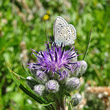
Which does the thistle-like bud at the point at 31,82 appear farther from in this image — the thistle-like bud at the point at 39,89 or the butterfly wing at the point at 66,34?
the butterfly wing at the point at 66,34

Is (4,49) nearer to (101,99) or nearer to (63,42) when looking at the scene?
(101,99)

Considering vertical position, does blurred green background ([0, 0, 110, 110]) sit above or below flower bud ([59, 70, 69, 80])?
below

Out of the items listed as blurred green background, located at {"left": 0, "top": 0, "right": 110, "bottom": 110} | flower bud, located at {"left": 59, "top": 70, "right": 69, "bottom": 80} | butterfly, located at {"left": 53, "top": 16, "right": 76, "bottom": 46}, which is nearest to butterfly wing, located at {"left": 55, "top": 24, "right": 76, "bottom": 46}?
butterfly, located at {"left": 53, "top": 16, "right": 76, "bottom": 46}

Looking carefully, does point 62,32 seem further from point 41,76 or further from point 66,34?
point 41,76

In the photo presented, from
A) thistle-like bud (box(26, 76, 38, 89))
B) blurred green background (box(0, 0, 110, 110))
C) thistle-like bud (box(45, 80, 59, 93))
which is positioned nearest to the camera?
thistle-like bud (box(45, 80, 59, 93))

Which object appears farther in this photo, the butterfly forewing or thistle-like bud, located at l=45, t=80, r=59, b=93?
the butterfly forewing

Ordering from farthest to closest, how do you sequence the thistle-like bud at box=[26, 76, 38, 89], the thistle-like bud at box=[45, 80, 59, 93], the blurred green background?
the blurred green background → the thistle-like bud at box=[26, 76, 38, 89] → the thistle-like bud at box=[45, 80, 59, 93]

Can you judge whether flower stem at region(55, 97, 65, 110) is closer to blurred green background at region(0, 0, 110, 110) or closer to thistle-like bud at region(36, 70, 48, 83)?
thistle-like bud at region(36, 70, 48, 83)

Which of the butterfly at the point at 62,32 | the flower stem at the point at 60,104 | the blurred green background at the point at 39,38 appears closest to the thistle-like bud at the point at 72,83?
the flower stem at the point at 60,104
